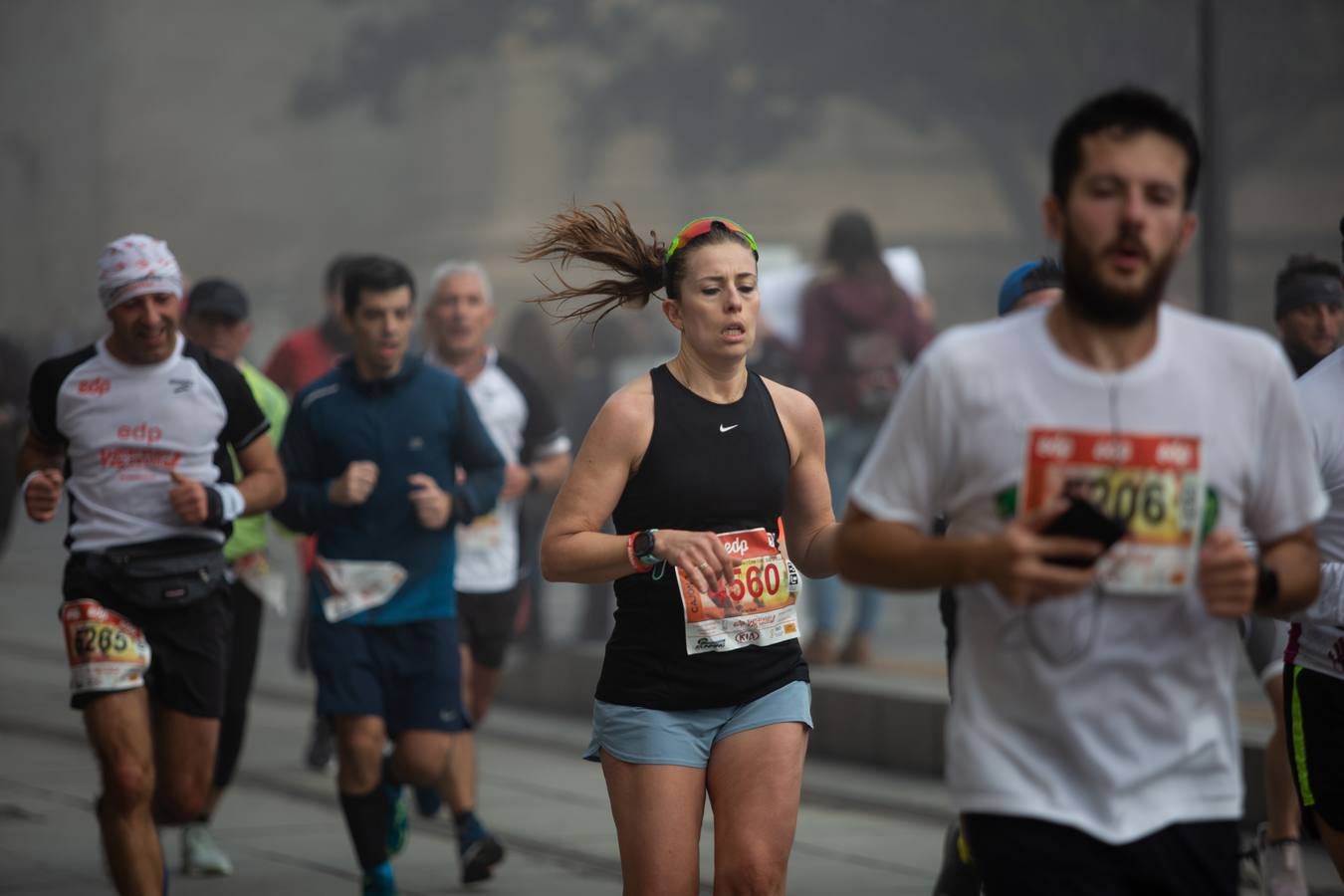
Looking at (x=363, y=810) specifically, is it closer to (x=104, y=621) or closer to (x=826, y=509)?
(x=104, y=621)

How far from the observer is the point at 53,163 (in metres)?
20.4

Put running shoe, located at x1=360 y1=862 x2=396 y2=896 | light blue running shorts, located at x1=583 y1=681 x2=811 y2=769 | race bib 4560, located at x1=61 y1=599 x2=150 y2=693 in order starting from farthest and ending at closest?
1. running shoe, located at x1=360 y1=862 x2=396 y2=896
2. race bib 4560, located at x1=61 y1=599 x2=150 y2=693
3. light blue running shorts, located at x1=583 y1=681 x2=811 y2=769

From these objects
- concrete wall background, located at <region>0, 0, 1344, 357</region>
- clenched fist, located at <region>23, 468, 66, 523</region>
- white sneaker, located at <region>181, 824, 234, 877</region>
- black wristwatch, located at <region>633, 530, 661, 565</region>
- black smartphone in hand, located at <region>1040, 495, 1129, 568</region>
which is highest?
concrete wall background, located at <region>0, 0, 1344, 357</region>

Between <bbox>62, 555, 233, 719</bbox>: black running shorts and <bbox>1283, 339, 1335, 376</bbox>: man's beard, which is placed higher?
<bbox>1283, 339, 1335, 376</bbox>: man's beard

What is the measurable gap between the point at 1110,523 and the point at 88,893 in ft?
17.0

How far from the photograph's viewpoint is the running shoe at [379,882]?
281 inches

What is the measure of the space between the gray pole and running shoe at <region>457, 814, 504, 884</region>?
4.25 meters

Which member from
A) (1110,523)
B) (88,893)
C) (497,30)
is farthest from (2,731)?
(497,30)

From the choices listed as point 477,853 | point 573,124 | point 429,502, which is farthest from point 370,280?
point 573,124

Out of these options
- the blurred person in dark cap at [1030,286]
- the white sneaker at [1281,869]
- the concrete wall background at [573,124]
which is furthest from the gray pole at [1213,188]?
the concrete wall background at [573,124]

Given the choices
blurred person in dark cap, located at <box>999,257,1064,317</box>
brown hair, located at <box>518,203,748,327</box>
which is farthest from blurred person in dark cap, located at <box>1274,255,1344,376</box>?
brown hair, located at <box>518,203,748,327</box>

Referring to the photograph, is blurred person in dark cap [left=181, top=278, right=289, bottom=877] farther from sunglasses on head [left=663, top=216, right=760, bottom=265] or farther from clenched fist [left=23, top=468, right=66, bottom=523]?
sunglasses on head [left=663, top=216, right=760, bottom=265]

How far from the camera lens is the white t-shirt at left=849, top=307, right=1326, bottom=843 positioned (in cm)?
354

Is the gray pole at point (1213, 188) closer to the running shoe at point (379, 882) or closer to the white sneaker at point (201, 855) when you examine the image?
the running shoe at point (379, 882)
